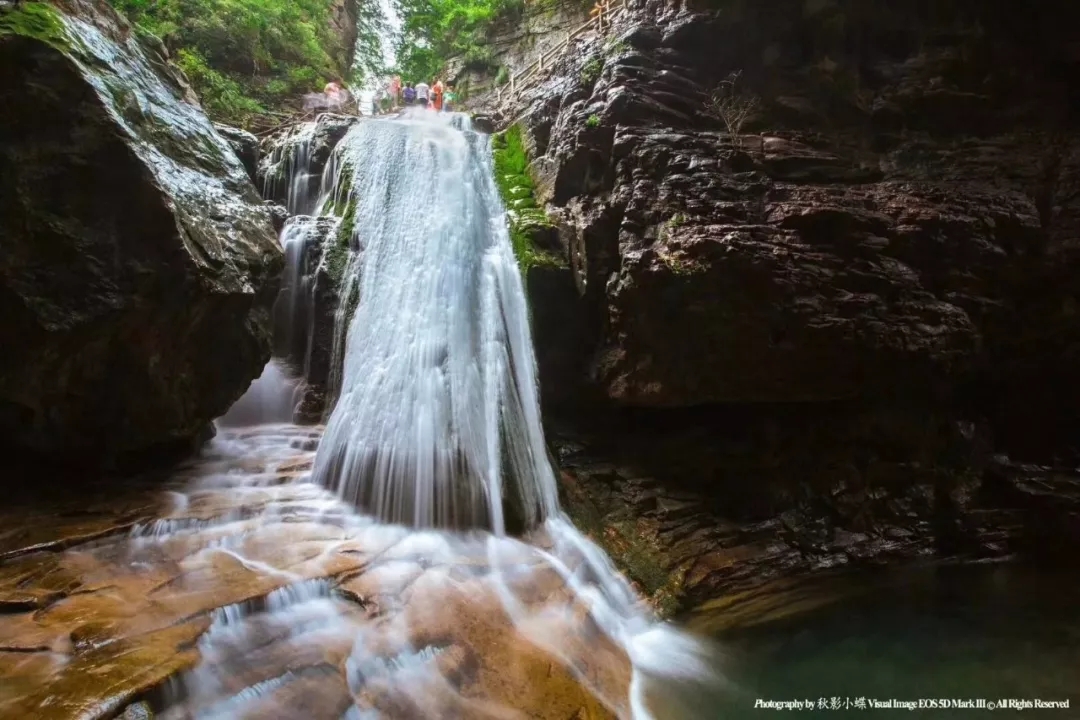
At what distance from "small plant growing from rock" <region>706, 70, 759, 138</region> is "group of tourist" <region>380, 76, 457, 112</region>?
11.7 meters

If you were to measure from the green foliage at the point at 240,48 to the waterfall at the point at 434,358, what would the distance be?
16.3ft

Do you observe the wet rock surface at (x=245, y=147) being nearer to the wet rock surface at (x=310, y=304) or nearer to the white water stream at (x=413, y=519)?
the white water stream at (x=413, y=519)

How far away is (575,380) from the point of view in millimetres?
9273

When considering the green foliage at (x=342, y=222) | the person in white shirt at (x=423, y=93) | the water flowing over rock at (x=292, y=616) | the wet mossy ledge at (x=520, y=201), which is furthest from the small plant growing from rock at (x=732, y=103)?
the person in white shirt at (x=423, y=93)

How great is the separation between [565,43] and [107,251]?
31.1 feet

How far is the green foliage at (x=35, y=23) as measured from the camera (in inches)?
197

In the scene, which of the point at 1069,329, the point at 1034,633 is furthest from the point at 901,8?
the point at 1034,633

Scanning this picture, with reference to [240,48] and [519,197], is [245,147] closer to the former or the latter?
[519,197]

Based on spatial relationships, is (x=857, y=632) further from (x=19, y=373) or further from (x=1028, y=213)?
(x=19, y=373)

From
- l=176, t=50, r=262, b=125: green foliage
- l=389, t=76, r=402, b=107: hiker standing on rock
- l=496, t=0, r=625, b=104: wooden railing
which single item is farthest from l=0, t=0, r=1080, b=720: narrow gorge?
l=389, t=76, r=402, b=107: hiker standing on rock

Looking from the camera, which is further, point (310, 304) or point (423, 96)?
point (423, 96)

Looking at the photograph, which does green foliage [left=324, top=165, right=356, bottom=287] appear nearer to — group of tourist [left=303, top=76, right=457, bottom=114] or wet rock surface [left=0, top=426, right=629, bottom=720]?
wet rock surface [left=0, top=426, right=629, bottom=720]

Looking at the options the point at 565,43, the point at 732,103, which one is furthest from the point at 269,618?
the point at 565,43

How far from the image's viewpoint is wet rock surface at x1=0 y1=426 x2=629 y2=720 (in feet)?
10.4
